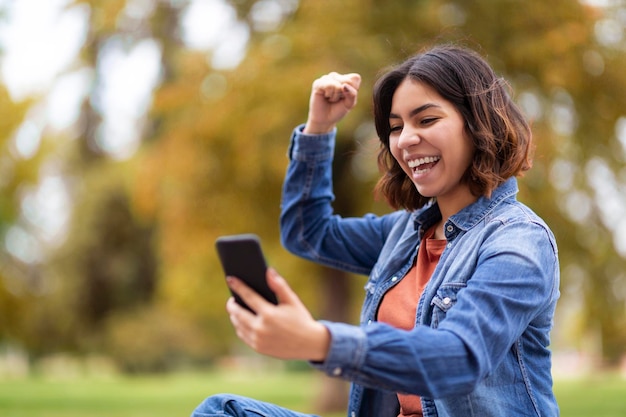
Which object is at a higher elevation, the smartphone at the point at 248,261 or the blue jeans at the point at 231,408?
the smartphone at the point at 248,261

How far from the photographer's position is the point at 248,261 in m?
1.67

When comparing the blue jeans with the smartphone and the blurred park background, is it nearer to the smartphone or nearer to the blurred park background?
the smartphone

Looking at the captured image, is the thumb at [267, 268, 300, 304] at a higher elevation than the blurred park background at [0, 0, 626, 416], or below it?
below

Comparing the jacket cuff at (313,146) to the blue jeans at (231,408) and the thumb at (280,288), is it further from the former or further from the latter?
the thumb at (280,288)

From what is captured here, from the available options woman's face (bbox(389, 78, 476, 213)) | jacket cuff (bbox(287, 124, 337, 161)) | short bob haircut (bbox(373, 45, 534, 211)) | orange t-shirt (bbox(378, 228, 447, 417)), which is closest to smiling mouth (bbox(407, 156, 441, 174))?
woman's face (bbox(389, 78, 476, 213))

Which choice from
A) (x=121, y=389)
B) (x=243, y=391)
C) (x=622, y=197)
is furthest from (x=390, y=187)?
(x=121, y=389)

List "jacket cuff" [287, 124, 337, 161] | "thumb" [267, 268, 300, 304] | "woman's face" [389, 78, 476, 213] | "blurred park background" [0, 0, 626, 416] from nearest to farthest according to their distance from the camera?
"thumb" [267, 268, 300, 304], "woman's face" [389, 78, 476, 213], "jacket cuff" [287, 124, 337, 161], "blurred park background" [0, 0, 626, 416]

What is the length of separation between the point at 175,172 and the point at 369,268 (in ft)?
21.9

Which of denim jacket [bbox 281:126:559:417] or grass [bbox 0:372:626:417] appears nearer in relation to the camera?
denim jacket [bbox 281:126:559:417]

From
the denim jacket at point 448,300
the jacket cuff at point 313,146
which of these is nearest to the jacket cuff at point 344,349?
the denim jacket at point 448,300

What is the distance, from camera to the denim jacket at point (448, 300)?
1.69 meters

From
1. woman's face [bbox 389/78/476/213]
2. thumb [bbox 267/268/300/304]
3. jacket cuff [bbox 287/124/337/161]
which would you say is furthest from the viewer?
jacket cuff [bbox 287/124/337/161]

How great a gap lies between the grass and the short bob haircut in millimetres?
7391

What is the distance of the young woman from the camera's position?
1.68m
